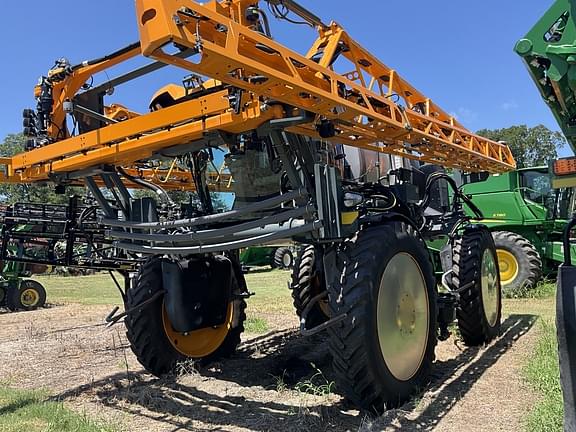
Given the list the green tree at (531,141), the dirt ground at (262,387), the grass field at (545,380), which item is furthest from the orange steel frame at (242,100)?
the green tree at (531,141)

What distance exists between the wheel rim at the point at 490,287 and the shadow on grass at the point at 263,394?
13.0 inches

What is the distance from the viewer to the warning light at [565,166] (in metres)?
2.75

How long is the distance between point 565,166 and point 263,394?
3.18m

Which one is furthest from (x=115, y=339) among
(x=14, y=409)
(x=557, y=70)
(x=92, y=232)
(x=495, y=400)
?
(x=557, y=70)

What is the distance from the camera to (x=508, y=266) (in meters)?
11.5

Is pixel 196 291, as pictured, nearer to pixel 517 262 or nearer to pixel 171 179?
pixel 171 179

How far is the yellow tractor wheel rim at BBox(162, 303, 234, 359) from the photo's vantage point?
18.1 ft

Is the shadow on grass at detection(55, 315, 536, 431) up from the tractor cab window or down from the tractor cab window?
down

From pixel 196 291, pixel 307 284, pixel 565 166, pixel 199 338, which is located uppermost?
pixel 565 166

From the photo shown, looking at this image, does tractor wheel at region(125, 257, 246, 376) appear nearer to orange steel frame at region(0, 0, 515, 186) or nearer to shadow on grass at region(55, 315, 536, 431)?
shadow on grass at region(55, 315, 536, 431)

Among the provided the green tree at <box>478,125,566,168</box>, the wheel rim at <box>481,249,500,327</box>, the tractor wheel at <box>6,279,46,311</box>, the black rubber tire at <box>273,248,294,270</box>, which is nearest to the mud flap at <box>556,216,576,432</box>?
the wheel rim at <box>481,249,500,327</box>

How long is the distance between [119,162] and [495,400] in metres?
3.61

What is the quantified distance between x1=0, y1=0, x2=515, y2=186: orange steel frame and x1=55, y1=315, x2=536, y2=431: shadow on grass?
207cm

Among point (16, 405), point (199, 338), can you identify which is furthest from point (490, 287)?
point (16, 405)
